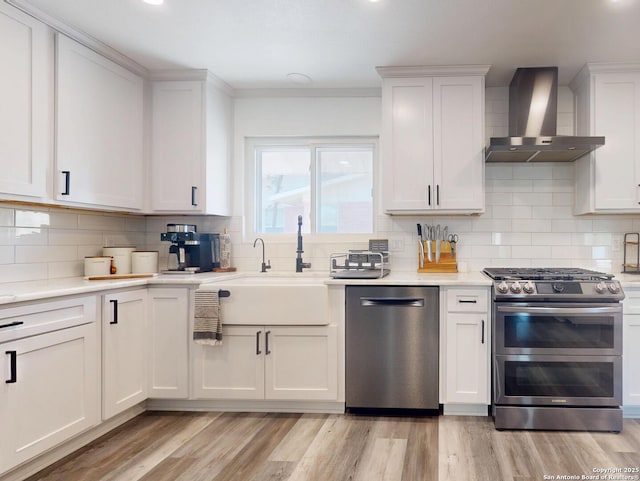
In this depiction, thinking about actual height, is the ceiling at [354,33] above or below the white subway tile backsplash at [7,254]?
above

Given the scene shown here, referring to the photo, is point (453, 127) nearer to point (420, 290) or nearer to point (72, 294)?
point (420, 290)

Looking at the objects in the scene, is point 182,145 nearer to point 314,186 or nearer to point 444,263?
point 314,186

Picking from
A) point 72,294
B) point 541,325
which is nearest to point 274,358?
point 72,294

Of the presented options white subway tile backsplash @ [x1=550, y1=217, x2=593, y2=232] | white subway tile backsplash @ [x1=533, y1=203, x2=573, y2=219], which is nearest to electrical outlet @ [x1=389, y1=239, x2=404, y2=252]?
white subway tile backsplash @ [x1=533, y1=203, x2=573, y2=219]

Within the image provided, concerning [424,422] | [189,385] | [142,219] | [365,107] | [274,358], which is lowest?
[424,422]

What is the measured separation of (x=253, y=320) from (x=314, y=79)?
6.15 feet

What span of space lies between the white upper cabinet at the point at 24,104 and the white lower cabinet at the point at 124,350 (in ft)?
2.45

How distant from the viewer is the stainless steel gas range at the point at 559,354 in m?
2.70

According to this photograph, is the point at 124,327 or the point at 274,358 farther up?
the point at 124,327

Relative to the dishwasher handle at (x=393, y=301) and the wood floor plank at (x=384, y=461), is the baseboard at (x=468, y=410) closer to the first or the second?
the wood floor plank at (x=384, y=461)

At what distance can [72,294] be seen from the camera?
230cm

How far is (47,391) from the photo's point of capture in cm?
215

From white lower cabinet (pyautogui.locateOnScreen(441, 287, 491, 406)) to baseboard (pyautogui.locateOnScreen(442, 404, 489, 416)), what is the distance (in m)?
0.08

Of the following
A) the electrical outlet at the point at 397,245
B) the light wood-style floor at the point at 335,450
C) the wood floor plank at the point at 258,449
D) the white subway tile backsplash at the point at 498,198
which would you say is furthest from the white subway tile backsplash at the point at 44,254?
the white subway tile backsplash at the point at 498,198
